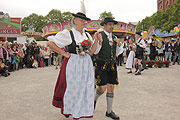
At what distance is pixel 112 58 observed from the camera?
11.5 feet

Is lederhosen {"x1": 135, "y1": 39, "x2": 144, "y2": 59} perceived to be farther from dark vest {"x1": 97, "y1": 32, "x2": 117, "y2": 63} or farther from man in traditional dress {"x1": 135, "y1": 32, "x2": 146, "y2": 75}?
dark vest {"x1": 97, "y1": 32, "x2": 117, "y2": 63}

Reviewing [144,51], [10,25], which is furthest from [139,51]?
[10,25]

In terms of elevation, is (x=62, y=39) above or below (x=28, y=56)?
above

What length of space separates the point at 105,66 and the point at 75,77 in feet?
2.29

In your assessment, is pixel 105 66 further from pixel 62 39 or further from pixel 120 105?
pixel 120 105

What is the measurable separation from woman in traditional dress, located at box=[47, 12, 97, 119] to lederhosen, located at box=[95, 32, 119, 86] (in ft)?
1.26

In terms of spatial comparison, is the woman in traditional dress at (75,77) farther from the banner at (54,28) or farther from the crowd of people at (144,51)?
the banner at (54,28)

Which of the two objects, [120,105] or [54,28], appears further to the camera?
[54,28]

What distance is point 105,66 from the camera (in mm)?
3391

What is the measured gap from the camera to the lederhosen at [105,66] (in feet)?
11.1

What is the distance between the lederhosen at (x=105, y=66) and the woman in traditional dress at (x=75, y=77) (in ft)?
1.26

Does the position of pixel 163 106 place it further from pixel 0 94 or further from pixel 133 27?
pixel 133 27

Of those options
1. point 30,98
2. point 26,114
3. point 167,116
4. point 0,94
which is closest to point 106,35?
point 167,116

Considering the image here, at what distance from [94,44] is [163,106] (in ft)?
7.11
